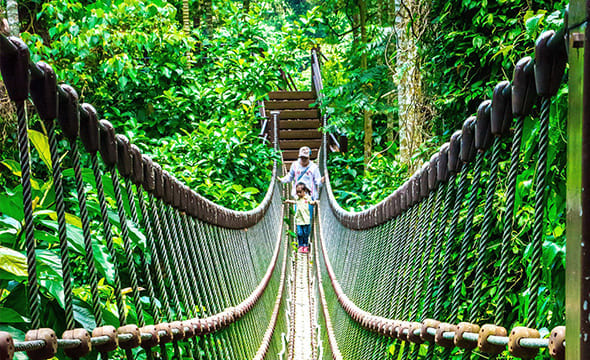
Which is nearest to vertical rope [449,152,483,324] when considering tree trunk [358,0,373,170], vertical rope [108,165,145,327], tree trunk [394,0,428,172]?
vertical rope [108,165,145,327]

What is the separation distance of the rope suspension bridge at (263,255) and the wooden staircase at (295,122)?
6.99 meters

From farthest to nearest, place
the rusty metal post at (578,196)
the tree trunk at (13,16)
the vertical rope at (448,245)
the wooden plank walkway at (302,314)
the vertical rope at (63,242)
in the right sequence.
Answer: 1. the wooden plank walkway at (302,314)
2. the tree trunk at (13,16)
3. the vertical rope at (448,245)
4. the vertical rope at (63,242)
5. the rusty metal post at (578,196)

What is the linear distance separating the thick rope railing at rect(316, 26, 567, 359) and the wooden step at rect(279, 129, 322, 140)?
25.6 feet

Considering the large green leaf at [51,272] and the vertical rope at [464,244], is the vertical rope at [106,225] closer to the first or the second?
the large green leaf at [51,272]

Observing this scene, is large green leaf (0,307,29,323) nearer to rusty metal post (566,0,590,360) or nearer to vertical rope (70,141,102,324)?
vertical rope (70,141,102,324)

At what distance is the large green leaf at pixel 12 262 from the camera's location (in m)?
1.07

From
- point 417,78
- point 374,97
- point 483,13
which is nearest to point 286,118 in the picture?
point 374,97

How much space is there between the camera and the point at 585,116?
2.21ft

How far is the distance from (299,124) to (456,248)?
8.95m

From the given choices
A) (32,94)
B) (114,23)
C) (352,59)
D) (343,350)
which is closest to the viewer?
(32,94)

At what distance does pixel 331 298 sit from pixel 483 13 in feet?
6.98

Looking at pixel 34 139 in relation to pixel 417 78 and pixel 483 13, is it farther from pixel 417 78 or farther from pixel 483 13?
pixel 417 78

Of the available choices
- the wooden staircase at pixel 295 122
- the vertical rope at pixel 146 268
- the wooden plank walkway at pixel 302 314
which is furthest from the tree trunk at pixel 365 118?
the vertical rope at pixel 146 268

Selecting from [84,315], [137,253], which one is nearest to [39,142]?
[84,315]
